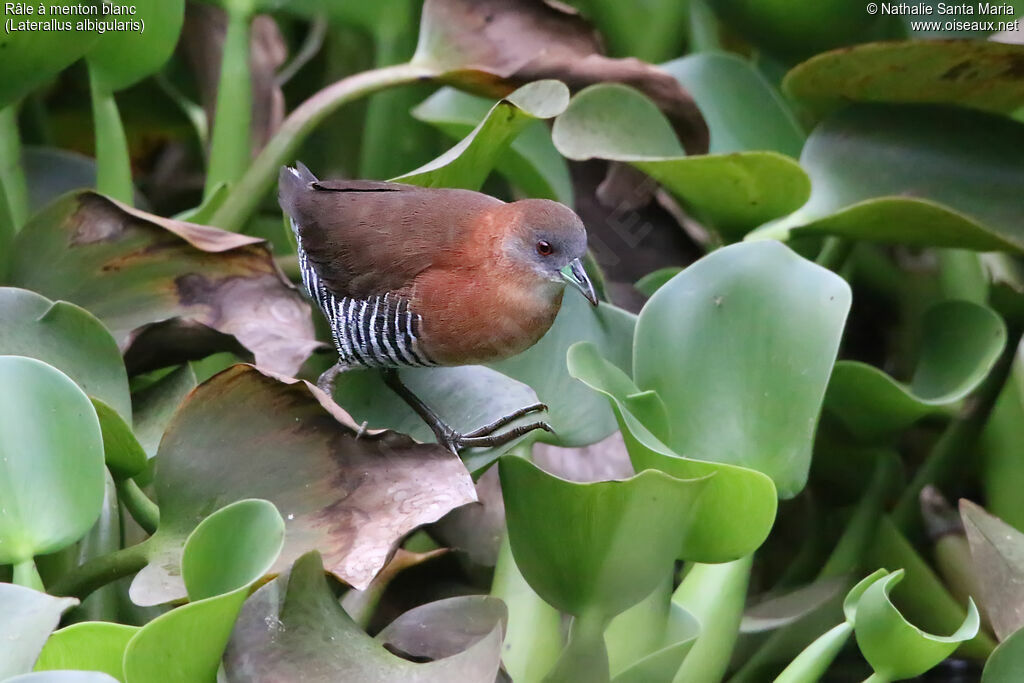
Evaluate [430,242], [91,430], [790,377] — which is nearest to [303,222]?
[430,242]

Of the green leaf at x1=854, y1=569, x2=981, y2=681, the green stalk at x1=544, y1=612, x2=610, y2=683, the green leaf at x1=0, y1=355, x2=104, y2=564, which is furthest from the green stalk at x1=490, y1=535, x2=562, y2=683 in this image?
the green leaf at x1=0, y1=355, x2=104, y2=564

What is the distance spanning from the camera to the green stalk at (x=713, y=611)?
3.51 feet

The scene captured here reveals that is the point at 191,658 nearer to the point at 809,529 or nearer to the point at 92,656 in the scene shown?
the point at 92,656

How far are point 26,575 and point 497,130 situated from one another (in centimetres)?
63

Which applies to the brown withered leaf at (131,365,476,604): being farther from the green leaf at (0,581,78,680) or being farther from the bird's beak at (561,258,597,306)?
the bird's beak at (561,258,597,306)

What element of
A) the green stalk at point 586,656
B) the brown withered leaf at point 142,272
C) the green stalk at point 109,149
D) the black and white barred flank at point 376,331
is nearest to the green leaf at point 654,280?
the black and white barred flank at point 376,331

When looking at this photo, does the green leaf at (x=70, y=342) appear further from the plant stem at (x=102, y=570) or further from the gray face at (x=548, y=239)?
the gray face at (x=548, y=239)

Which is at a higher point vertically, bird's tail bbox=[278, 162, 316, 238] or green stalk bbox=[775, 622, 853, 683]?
bird's tail bbox=[278, 162, 316, 238]

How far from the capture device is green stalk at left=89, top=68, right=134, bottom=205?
1390 millimetres

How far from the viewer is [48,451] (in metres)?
0.88

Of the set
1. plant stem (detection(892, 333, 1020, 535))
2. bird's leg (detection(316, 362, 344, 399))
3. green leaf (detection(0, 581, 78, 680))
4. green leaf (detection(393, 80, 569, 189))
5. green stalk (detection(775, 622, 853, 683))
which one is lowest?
plant stem (detection(892, 333, 1020, 535))

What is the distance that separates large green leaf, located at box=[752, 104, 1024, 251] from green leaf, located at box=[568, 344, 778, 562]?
381 mm

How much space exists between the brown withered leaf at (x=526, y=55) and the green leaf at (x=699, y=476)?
523 millimetres

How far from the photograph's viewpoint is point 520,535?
937 mm
